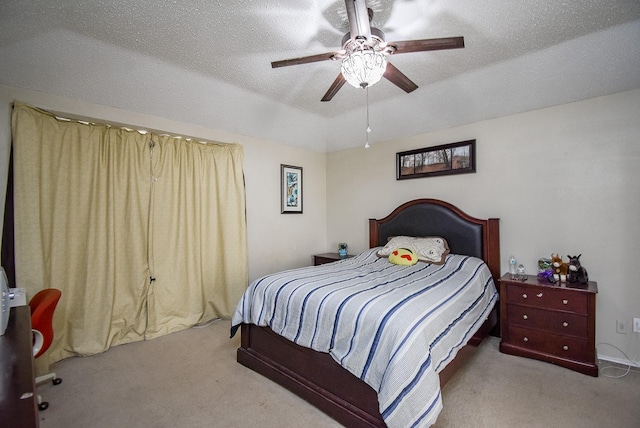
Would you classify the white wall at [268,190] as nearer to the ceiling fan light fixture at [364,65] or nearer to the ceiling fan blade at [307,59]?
the ceiling fan blade at [307,59]

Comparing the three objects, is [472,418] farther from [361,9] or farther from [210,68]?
[210,68]

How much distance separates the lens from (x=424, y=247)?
3.23 m

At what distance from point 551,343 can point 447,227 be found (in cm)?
142

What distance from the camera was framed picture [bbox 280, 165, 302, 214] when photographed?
4.25m

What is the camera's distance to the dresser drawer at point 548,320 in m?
2.38

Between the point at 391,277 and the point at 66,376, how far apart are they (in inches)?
109

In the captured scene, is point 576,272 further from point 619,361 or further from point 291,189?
point 291,189

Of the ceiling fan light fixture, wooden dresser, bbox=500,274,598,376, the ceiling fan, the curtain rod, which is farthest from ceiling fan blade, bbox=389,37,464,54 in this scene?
the curtain rod

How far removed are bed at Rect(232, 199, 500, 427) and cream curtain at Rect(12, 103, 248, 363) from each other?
122 centimetres

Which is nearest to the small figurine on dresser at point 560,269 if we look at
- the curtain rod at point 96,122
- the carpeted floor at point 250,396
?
the carpeted floor at point 250,396

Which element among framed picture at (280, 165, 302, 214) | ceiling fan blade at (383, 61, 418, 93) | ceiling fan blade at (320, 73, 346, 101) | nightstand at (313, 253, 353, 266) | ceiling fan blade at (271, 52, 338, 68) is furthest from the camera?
framed picture at (280, 165, 302, 214)

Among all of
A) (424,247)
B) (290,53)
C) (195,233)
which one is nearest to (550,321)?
(424,247)

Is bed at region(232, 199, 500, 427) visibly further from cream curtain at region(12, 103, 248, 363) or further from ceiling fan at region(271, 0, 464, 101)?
ceiling fan at region(271, 0, 464, 101)

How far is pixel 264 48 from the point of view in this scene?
90.9 inches
